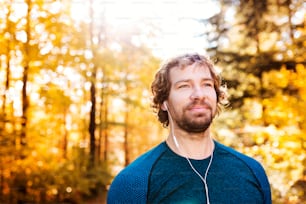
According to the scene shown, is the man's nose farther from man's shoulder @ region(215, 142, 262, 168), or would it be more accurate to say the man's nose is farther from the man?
man's shoulder @ region(215, 142, 262, 168)

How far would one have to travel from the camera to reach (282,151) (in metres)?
2.50

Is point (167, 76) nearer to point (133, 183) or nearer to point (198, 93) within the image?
point (198, 93)

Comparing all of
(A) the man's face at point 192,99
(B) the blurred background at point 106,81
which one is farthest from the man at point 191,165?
(B) the blurred background at point 106,81

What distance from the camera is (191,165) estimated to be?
95cm

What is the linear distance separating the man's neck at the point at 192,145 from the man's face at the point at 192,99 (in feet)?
0.07

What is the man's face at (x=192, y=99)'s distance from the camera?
3.15 ft

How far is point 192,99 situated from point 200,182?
0.66 feet

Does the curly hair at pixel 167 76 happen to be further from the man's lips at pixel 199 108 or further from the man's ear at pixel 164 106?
the man's lips at pixel 199 108

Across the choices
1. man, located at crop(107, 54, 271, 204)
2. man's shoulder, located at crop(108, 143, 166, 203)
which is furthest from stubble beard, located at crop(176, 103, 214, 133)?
man's shoulder, located at crop(108, 143, 166, 203)

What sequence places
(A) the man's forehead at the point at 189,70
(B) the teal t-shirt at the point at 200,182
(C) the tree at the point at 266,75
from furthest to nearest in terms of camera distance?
(C) the tree at the point at 266,75
(A) the man's forehead at the point at 189,70
(B) the teal t-shirt at the point at 200,182

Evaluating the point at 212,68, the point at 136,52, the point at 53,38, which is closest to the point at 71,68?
the point at 53,38

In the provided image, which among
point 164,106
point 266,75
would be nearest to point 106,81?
point 266,75

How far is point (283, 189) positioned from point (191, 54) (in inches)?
70.5

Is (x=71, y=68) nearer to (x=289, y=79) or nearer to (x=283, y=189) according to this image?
(x=289, y=79)
